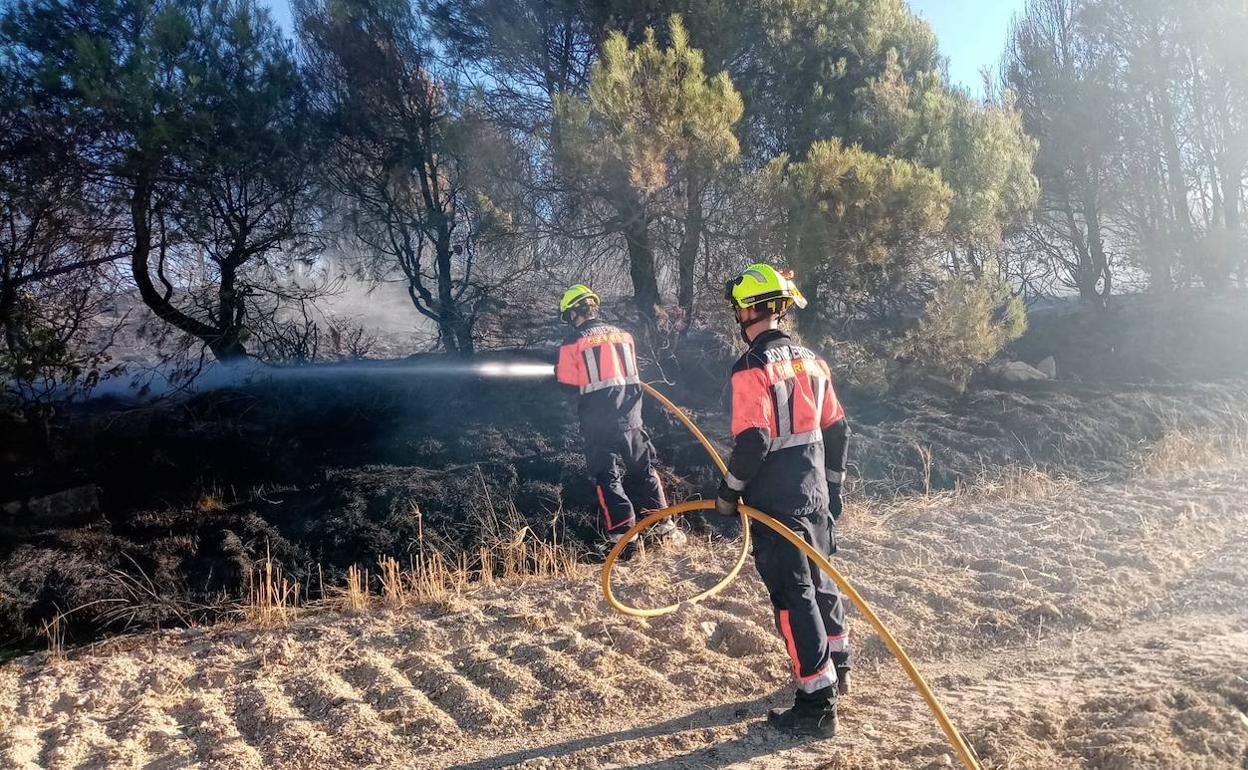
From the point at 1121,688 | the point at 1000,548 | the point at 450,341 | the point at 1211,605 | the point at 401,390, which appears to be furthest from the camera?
the point at 450,341

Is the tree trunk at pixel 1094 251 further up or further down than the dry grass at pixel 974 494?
further up

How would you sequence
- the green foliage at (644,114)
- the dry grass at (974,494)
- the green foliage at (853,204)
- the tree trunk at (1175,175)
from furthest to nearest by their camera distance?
the tree trunk at (1175,175), the green foliage at (853,204), the green foliage at (644,114), the dry grass at (974,494)

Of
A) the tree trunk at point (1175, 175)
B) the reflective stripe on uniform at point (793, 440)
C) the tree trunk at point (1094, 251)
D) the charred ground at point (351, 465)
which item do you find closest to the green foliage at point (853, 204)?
the charred ground at point (351, 465)

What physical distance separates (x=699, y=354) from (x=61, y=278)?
5965mm

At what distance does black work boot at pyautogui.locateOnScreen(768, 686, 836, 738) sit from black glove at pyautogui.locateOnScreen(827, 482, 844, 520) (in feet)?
2.91

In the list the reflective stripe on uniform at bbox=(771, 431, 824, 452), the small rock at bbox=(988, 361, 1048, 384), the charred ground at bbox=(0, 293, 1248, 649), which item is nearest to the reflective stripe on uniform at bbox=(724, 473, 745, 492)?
the reflective stripe on uniform at bbox=(771, 431, 824, 452)

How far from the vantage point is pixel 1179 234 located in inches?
508

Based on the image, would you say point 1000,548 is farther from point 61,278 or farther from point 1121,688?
point 61,278

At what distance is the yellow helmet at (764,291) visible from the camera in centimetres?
358

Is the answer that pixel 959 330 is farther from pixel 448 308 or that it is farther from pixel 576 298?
pixel 448 308

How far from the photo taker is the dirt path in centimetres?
331

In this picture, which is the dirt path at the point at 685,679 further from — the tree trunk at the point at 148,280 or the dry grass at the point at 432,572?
the tree trunk at the point at 148,280

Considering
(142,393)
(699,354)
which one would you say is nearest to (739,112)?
(699,354)

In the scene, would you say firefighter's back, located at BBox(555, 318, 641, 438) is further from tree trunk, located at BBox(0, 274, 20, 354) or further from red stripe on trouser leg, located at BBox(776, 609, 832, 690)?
tree trunk, located at BBox(0, 274, 20, 354)
